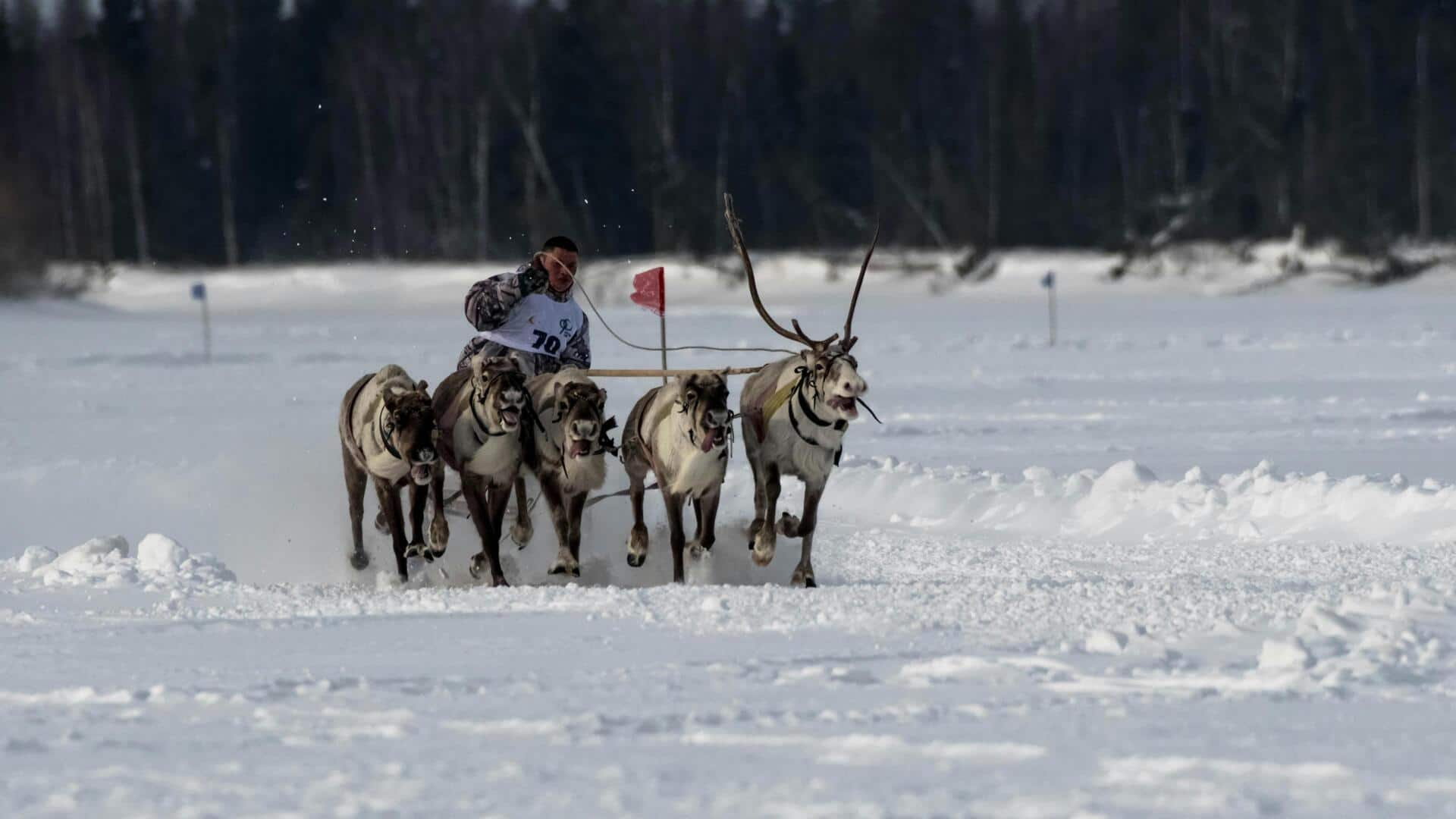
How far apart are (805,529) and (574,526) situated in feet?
3.05

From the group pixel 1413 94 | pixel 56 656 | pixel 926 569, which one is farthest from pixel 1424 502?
pixel 1413 94

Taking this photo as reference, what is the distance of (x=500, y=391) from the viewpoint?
7773 millimetres

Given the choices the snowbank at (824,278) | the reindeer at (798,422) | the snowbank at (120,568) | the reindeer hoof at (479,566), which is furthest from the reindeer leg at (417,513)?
the snowbank at (824,278)

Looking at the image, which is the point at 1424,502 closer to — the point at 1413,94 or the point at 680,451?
the point at 680,451

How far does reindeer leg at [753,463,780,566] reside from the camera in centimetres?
788

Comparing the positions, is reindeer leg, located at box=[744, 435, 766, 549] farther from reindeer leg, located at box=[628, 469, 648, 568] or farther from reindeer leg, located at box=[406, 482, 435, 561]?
reindeer leg, located at box=[406, 482, 435, 561]

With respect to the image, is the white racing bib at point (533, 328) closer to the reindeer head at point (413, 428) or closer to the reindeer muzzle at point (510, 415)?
the reindeer head at point (413, 428)

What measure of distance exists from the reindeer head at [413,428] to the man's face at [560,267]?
48.2 inches

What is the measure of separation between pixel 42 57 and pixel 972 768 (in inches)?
1705

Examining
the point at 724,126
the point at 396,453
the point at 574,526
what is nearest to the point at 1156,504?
the point at 574,526

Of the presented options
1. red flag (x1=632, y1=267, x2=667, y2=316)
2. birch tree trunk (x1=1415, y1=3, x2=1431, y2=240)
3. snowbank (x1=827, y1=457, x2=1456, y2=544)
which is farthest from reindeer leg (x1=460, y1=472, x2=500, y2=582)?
birch tree trunk (x1=1415, y1=3, x2=1431, y2=240)

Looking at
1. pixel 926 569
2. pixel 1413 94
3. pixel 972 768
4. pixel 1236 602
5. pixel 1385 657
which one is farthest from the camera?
pixel 1413 94

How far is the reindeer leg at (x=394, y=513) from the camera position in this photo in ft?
27.6

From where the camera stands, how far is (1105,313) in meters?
29.8
